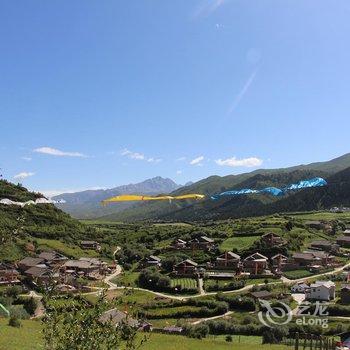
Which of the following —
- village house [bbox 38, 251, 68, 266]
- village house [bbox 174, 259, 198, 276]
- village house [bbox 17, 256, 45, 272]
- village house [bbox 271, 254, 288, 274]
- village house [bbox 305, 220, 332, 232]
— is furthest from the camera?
village house [bbox 305, 220, 332, 232]

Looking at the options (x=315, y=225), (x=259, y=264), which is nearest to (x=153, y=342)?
(x=259, y=264)

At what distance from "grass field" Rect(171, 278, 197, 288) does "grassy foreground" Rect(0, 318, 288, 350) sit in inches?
1164

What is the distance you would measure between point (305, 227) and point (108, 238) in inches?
2183

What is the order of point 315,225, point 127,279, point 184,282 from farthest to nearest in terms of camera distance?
1. point 315,225
2. point 127,279
3. point 184,282

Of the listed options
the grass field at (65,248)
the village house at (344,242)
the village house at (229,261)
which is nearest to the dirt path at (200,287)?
the village house at (229,261)

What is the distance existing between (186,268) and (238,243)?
19846mm

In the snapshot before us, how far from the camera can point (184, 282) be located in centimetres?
8094

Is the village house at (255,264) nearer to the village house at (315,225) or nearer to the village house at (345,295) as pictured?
the village house at (345,295)

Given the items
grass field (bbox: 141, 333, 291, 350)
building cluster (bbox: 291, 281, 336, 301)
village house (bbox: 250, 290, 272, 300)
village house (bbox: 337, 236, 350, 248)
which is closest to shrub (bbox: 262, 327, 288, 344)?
grass field (bbox: 141, 333, 291, 350)

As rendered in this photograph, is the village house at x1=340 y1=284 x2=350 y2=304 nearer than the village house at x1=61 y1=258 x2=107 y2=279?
Yes

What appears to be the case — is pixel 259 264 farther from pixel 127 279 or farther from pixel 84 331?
pixel 84 331

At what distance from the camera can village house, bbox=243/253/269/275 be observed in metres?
88.3

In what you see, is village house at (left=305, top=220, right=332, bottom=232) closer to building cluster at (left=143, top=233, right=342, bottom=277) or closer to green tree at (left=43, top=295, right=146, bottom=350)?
building cluster at (left=143, top=233, right=342, bottom=277)

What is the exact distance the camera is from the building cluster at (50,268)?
79375 millimetres
